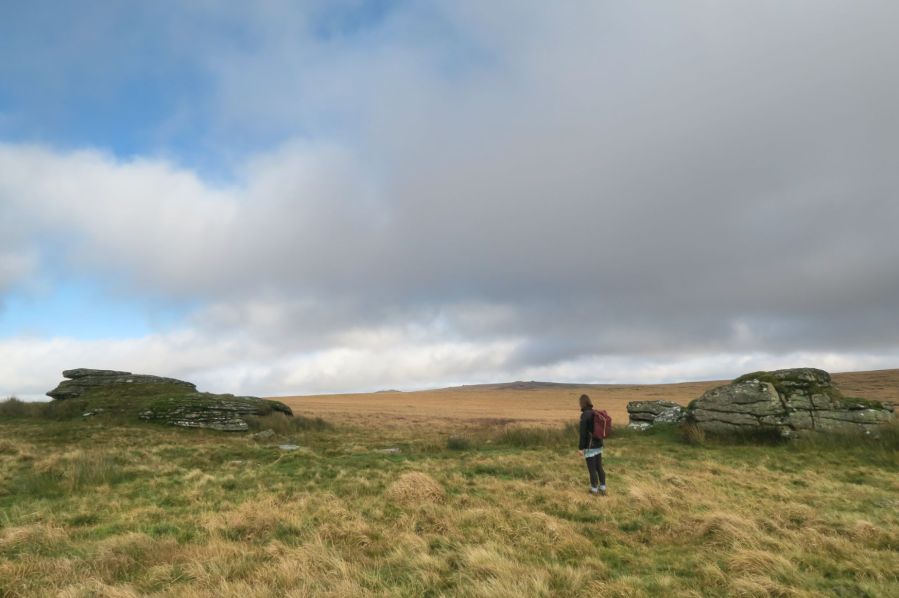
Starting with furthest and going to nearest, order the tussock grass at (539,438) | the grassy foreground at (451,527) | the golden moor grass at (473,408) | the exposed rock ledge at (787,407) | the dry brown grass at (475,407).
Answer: the dry brown grass at (475,407) < the golden moor grass at (473,408) < the tussock grass at (539,438) < the exposed rock ledge at (787,407) < the grassy foreground at (451,527)

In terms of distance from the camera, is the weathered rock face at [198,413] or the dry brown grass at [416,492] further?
the weathered rock face at [198,413]

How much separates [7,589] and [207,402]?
960 inches

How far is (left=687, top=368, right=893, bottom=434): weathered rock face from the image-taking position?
17328 mm

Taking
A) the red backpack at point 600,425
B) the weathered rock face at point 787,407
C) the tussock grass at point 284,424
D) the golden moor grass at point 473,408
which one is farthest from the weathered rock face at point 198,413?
the weathered rock face at point 787,407

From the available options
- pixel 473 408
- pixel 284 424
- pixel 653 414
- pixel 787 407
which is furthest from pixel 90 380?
pixel 473 408

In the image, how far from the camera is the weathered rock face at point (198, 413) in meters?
25.6

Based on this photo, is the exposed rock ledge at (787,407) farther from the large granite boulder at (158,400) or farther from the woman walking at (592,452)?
the large granite boulder at (158,400)

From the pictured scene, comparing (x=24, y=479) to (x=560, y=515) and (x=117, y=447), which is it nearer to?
(x=117, y=447)

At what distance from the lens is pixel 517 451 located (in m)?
17.7

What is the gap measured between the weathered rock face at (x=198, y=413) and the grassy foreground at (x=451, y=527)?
35.3 feet

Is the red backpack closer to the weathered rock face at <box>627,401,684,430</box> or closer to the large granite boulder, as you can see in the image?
the weathered rock face at <box>627,401,684,430</box>

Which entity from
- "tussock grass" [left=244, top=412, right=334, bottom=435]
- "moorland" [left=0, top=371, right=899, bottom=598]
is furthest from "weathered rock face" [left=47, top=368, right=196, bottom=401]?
"moorland" [left=0, top=371, right=899, bottom=598]

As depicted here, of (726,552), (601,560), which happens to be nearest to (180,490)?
(601,560)

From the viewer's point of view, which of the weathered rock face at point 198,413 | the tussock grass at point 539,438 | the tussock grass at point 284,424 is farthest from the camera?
the tussock grass at point 284,424
